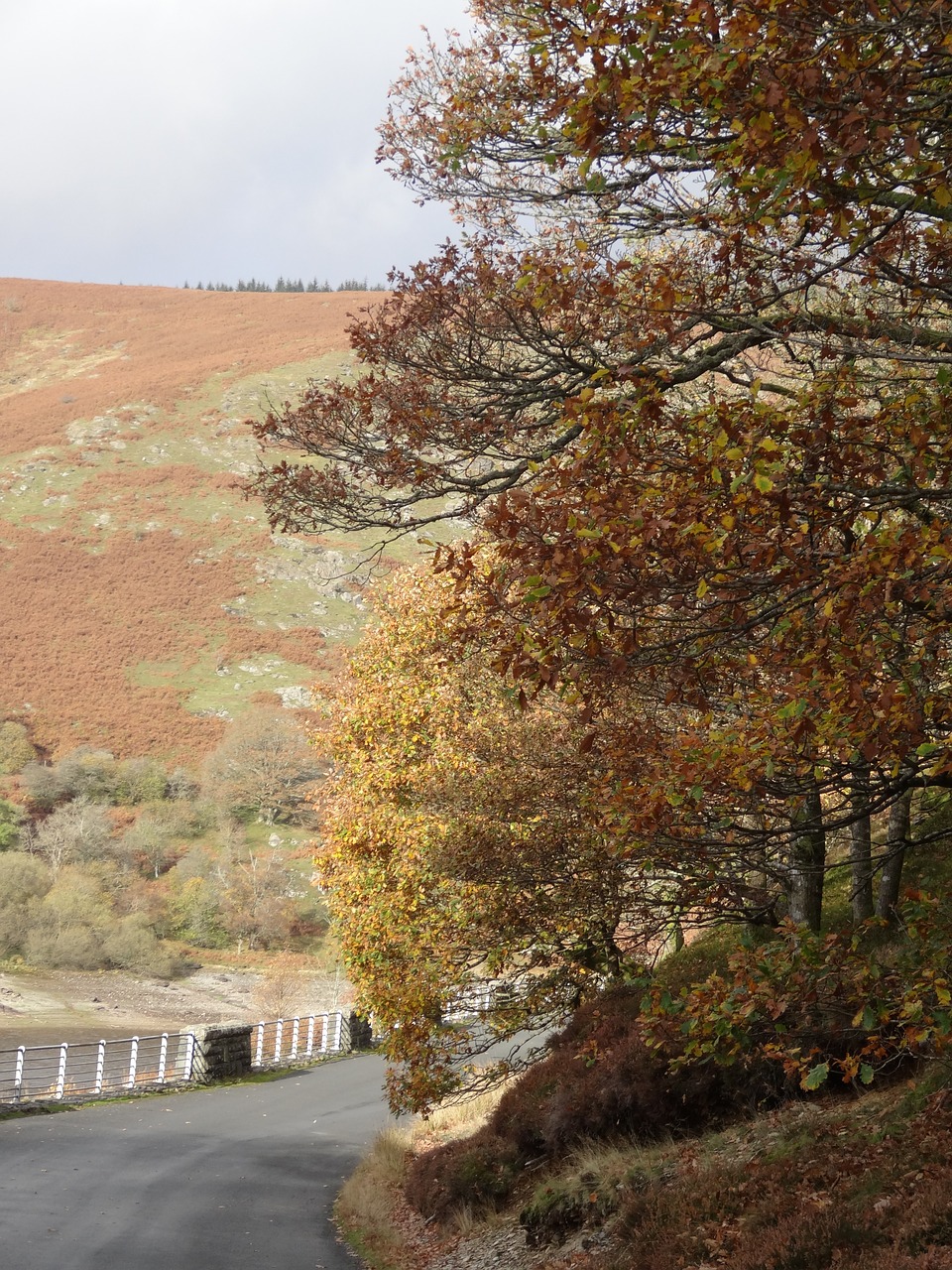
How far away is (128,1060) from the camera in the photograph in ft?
105

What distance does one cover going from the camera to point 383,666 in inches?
753

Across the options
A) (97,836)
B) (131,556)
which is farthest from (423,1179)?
(131,556)

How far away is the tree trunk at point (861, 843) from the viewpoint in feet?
20.3

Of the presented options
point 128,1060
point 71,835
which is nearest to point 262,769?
point 71,835

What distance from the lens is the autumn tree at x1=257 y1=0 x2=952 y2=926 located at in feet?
14.1

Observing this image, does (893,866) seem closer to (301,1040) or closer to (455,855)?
(455,855)

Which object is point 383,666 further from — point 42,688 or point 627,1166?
point 42,688

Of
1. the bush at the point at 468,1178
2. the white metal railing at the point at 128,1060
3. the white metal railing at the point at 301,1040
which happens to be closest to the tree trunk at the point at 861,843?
the bush at the point at 468,1178

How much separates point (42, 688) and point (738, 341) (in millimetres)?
63638

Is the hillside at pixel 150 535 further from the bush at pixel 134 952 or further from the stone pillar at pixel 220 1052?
the stone pillar at pixel 220 1052

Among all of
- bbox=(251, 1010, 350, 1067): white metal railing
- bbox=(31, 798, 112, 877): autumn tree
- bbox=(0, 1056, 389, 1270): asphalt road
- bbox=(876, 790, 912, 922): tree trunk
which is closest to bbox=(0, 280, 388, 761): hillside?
bbox=(31, 798, 112, 877): autumn tree

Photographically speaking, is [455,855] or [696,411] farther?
→ [455,855]

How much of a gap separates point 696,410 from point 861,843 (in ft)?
12.8

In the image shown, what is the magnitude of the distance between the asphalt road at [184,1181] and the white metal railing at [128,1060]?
2.79ft
